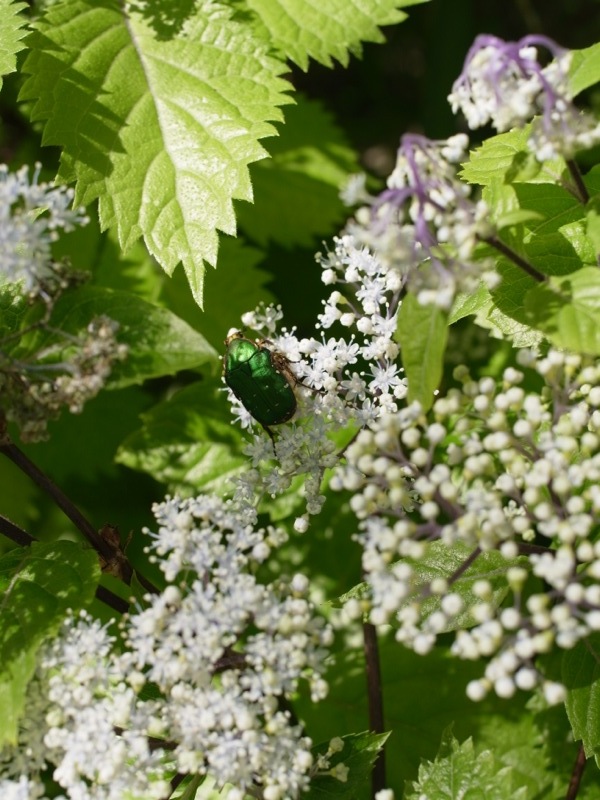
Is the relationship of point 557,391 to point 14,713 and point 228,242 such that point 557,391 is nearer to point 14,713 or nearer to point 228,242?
point 14,713

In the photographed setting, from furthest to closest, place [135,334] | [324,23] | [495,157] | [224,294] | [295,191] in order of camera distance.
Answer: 1. [295,191]
2. [224,294]
3. [324,23]
4. [495,157]
5. [135,334]

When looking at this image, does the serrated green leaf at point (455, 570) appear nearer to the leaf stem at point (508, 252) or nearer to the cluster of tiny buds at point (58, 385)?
the leaf stem at point (508, 252)

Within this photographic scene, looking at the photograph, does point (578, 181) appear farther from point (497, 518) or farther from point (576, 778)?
point (576, 778)

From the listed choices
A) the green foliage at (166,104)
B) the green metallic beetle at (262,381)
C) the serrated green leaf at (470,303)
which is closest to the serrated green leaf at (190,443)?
the green foliage at (166,104)

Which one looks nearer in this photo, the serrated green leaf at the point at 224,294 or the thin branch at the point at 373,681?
the thin branch at the point at 373,681

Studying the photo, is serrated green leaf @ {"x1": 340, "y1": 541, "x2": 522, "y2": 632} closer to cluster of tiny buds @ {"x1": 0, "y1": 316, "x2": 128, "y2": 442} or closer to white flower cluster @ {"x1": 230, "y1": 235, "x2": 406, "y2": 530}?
white flower cluster @ {"x1": 230, "y1": 235, "x2": 406, "y2": 530}

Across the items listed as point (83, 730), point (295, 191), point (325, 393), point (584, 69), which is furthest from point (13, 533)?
point (295, 191)
